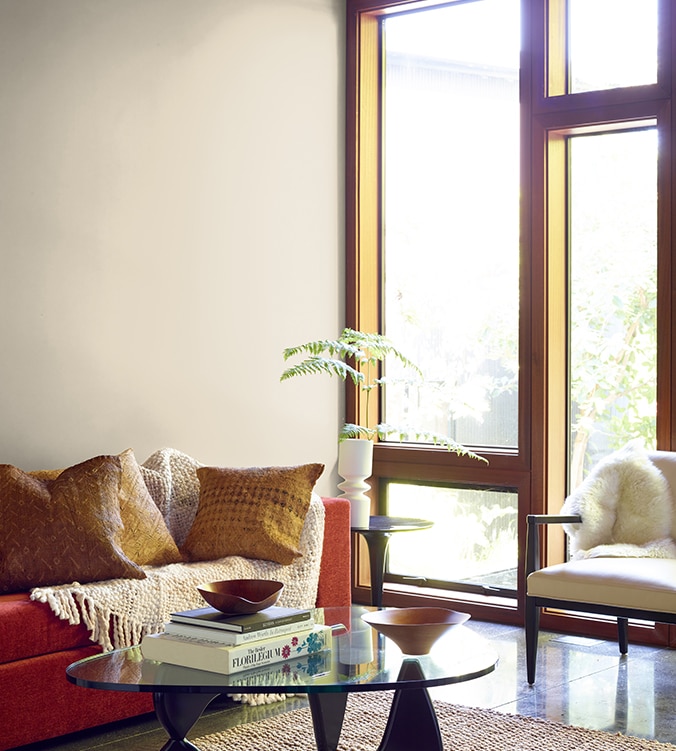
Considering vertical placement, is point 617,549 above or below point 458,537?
above

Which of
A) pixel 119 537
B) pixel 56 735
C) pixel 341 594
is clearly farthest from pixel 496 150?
pixel 56 735

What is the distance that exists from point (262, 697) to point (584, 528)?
1382 millimetres

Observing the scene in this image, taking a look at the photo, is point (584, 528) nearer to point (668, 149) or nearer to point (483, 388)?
point (483, 388)

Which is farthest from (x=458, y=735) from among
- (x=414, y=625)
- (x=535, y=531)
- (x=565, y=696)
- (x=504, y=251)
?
Answer: (x=504, y=251)

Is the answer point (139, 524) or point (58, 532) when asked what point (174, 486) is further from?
point (58, 532)

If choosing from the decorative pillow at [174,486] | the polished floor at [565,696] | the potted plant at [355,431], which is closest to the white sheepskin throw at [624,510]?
the polished floor at [565,696]

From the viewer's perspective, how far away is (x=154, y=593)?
3.48m

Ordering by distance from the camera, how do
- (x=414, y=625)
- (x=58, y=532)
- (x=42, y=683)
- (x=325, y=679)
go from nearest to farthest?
1. (x=325, y=679)
2. (x=414, y=625)
3. (x=42, y=683)
4. (x=58, y=532)

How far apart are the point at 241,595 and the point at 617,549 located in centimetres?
186

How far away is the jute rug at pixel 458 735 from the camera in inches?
126

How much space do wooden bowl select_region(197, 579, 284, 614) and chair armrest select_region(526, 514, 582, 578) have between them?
5.24ft

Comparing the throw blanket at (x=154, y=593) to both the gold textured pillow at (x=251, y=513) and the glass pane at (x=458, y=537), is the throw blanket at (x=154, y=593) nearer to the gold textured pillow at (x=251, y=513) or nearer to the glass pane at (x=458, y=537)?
the gold textured pillow at (x=251, y=513)

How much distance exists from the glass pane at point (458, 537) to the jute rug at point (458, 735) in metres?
1.56

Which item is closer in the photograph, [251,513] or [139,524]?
[139,524]
